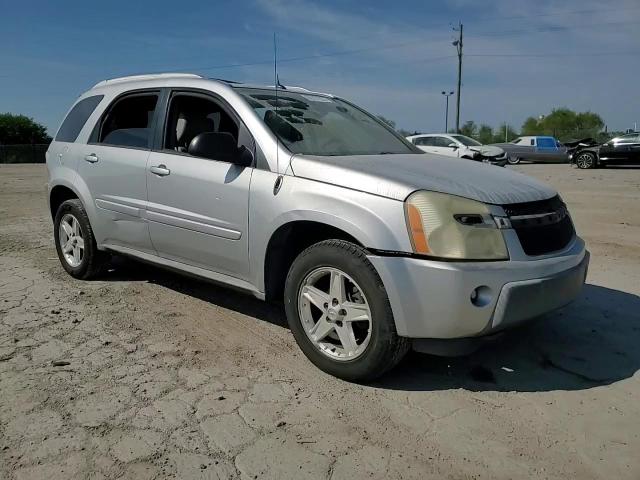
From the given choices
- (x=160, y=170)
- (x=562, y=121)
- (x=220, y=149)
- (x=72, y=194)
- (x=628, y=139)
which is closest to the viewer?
(x=220, y=149)

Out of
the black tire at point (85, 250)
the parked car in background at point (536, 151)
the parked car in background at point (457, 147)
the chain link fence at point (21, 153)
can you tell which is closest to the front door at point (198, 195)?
the black tire at point (85, 250)

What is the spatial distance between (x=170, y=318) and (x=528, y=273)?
2639mm

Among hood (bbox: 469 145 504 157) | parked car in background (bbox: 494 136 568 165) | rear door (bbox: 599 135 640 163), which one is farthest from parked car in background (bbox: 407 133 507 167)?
parked car in background (bbox: 494 136 568 165)

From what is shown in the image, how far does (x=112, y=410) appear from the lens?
9.48ft

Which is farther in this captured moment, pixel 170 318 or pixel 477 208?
pixel 170 318

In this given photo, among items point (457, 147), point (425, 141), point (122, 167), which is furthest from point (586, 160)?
point (122, 167)

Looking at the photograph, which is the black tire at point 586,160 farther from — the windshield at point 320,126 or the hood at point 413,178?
the hood at point 413,178

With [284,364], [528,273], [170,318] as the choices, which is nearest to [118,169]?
[170,318]

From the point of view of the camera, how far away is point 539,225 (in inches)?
124

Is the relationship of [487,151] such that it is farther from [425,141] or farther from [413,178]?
[413,178]

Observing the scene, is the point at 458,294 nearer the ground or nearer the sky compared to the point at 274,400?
nearer the sky

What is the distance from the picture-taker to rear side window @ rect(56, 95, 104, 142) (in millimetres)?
5184

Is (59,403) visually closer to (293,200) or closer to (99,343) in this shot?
(99,343)

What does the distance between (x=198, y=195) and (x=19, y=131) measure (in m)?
54.2
